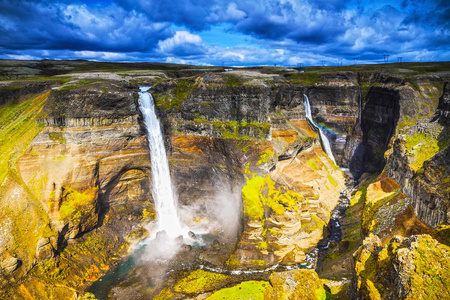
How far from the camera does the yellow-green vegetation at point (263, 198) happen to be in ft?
126

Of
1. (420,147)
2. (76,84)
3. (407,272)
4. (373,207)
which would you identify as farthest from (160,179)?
(407,272)

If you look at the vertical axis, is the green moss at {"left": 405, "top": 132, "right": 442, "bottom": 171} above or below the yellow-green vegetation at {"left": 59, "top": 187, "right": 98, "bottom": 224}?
above

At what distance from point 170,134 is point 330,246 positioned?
2923cm

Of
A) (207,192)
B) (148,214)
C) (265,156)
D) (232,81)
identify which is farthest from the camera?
(207,192)

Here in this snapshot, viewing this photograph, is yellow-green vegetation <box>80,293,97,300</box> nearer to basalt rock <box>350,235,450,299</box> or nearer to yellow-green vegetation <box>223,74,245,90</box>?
basalt rock <box>350,235,450,299</box>

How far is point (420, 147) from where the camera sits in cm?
2588

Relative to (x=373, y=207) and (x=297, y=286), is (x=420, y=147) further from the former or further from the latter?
(x=297, y=286)

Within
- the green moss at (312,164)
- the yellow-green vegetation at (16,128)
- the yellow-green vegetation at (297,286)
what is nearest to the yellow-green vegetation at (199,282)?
the yellow-green vegetation at (297,286)

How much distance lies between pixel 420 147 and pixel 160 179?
3472cm

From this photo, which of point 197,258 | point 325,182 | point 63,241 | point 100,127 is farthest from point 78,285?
point 325,182

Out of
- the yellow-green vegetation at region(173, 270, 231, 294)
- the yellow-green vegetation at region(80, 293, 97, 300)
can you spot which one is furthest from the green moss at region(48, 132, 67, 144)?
the yellow-green vegetation at region(173, 270, 231, 294)

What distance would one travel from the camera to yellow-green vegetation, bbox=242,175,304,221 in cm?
3831

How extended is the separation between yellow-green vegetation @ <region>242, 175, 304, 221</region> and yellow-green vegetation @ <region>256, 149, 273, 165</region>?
2.15 metres

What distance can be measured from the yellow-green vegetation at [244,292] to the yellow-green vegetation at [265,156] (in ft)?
55.2
